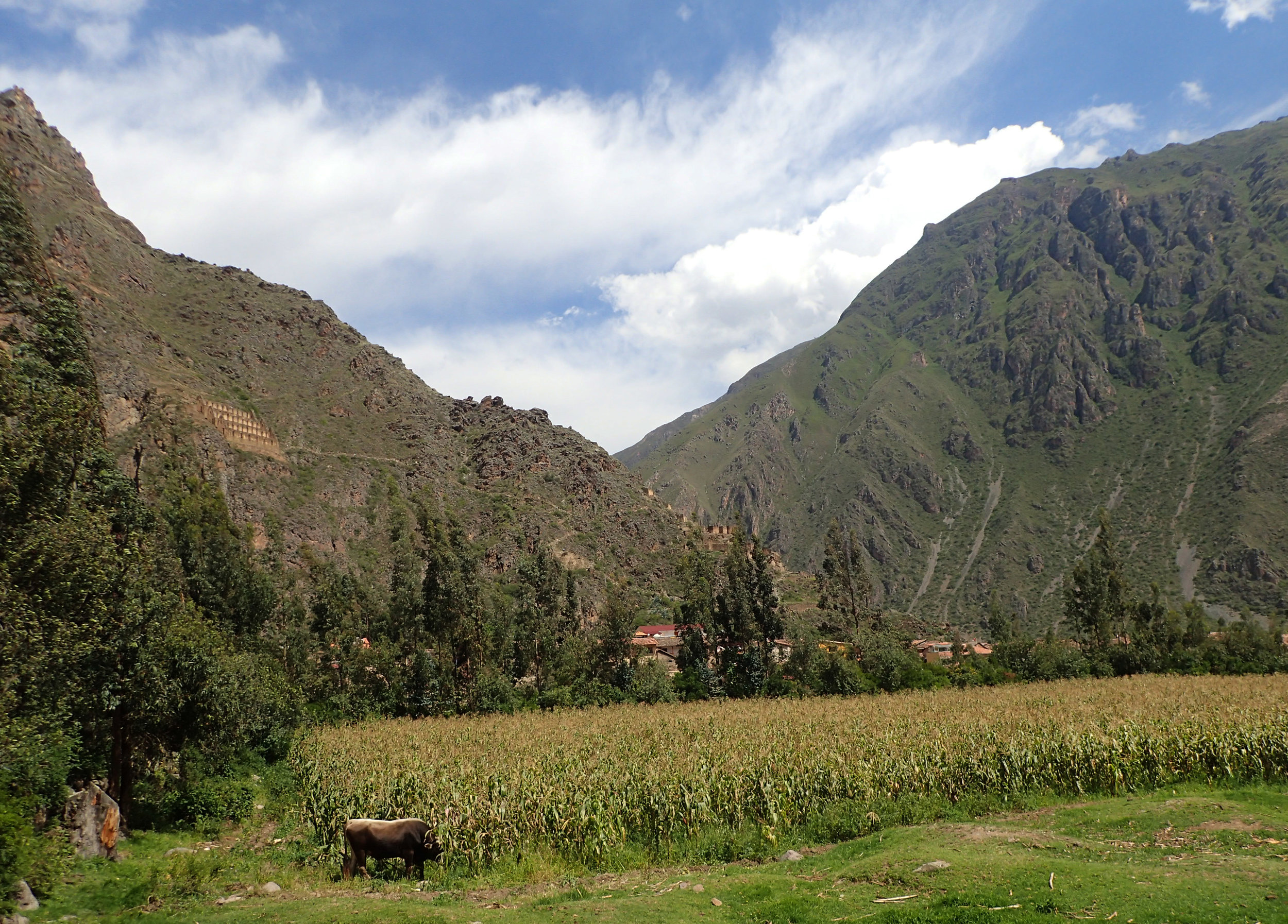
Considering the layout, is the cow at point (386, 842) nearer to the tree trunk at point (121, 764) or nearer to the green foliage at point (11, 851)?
the green foliage at point (11, 851)

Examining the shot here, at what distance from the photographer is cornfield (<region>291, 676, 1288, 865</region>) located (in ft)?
56.4

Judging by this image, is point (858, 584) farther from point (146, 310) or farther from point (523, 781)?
point (146, 310)

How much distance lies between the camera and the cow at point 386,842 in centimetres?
1556

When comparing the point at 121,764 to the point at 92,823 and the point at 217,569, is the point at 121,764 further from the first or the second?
the point at 217,569

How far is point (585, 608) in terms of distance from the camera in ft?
327

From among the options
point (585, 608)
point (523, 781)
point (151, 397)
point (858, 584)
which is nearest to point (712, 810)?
point (523, 781)

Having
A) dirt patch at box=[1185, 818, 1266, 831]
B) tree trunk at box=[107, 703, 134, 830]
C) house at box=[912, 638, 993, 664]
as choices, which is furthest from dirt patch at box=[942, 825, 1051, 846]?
house at box=[912, 638, 993, 664]

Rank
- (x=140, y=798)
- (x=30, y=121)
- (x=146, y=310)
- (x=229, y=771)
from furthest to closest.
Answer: (x=30, y=121) → (x=146, y=310) → (x=229, y=771) → (x=140, y=798)

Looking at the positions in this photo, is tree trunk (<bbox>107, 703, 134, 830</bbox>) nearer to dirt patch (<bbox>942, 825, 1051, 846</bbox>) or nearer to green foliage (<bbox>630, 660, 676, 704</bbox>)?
dirt patch (<bbox>942, 825, 1051, 846</bbox>)

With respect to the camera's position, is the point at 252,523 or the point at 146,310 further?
the point at 146,310

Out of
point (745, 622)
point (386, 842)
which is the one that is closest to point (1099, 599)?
point (745, 622)

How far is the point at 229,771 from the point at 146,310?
120878 millimetres

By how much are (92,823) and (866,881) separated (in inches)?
666

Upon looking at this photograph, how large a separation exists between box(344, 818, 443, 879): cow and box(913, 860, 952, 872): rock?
10.8 metres
